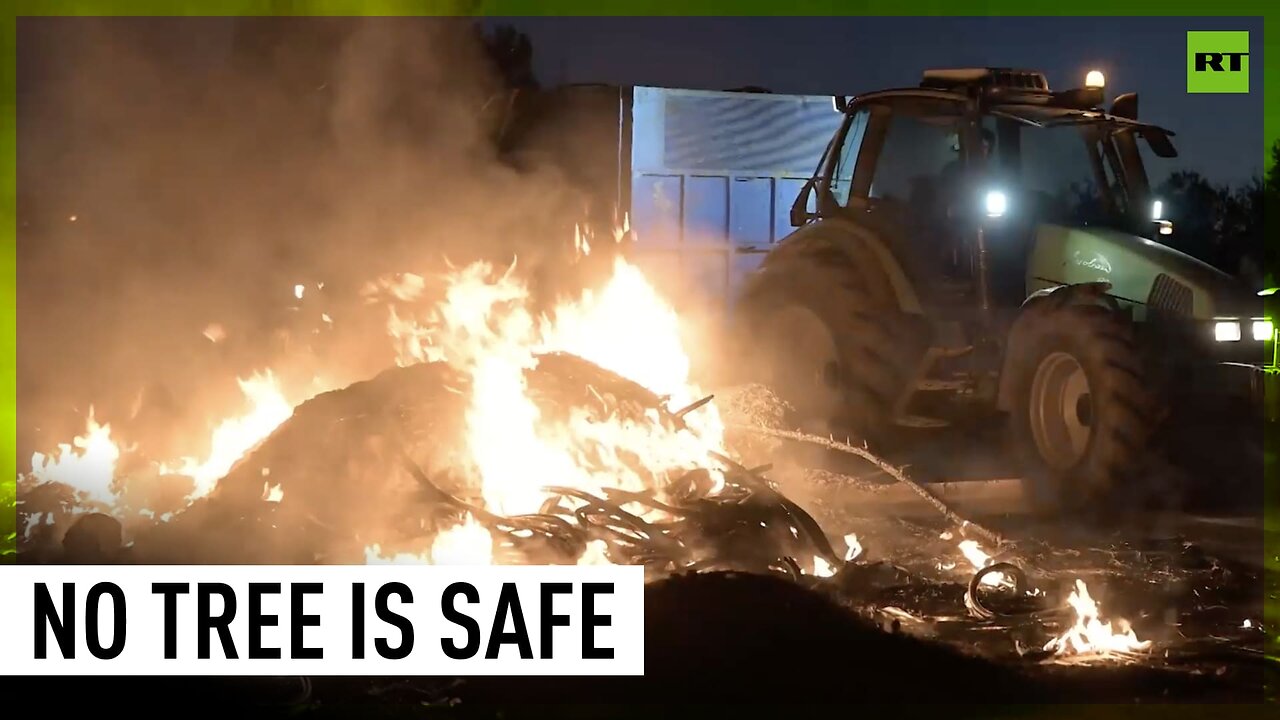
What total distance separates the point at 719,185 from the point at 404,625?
8.58 metres

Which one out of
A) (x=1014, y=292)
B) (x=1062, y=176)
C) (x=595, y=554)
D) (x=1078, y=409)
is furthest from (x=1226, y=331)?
(x=595, y=554)

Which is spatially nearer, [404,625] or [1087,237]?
[404,625]

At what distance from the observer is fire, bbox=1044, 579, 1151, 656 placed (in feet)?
18.7

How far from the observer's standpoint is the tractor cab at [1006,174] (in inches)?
358

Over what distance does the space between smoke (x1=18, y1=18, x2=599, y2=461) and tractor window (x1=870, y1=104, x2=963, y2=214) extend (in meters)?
2.51

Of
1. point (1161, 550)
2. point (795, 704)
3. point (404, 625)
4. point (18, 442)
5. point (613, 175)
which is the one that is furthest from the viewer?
point (613, 175)

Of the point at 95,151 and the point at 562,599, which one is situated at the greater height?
the point at 95,151

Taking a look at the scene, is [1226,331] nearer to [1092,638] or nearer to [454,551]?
[1092,638]

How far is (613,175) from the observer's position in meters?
12.9

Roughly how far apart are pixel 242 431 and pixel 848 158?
485 centimetres

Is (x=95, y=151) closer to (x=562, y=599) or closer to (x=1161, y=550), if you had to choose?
(x=562, y=599)

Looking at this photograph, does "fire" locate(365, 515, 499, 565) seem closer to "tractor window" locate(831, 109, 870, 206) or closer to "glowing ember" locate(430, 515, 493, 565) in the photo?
"glowing ember" locate(430, 515, 493, 565)

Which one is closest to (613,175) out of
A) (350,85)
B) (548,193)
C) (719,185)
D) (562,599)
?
(719,185)

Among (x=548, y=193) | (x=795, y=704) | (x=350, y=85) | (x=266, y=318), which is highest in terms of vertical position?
(x=350, y=85)
